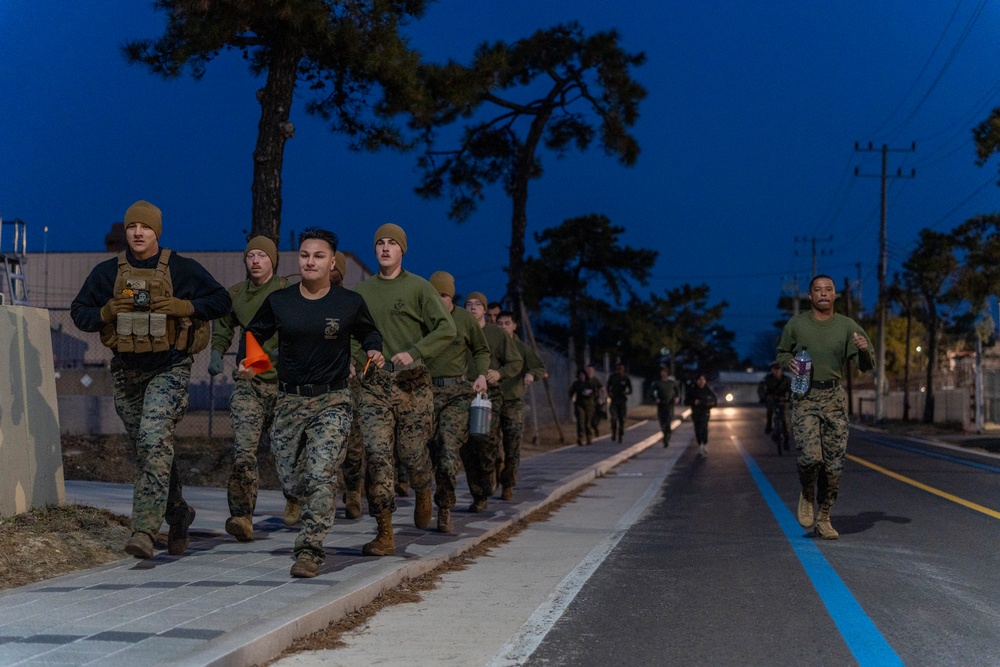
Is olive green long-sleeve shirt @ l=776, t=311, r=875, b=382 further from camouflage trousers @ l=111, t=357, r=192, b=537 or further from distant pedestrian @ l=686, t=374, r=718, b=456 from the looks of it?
distant pedestrian @ l=686, t=374, r=718, b=456

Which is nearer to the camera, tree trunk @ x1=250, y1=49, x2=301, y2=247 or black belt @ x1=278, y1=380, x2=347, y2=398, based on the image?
black belt @ x1=278, y1=380, x2=347, y2=398

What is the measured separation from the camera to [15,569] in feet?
24.0

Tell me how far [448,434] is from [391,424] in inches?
63.0

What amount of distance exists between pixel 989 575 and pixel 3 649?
5.98 m

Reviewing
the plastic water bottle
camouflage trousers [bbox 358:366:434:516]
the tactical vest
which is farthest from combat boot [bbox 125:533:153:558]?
the plastic water bottle

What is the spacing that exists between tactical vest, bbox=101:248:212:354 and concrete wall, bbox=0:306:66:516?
1.25 meters

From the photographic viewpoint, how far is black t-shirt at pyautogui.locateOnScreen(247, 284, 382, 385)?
24.1 ft

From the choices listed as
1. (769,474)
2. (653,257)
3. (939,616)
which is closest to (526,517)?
(939,616)

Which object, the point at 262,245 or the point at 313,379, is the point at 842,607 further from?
the point at 262,245

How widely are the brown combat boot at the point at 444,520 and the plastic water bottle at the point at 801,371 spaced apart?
2997 mm

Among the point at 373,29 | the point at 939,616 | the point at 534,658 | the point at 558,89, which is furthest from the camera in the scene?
the point at 558,89

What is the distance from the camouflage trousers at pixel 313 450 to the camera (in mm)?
7215

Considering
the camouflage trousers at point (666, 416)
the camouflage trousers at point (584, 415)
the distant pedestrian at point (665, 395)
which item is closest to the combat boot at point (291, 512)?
the distant pedestrian at point (665, 395)

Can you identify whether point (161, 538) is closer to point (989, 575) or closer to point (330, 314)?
point (330, 314)
